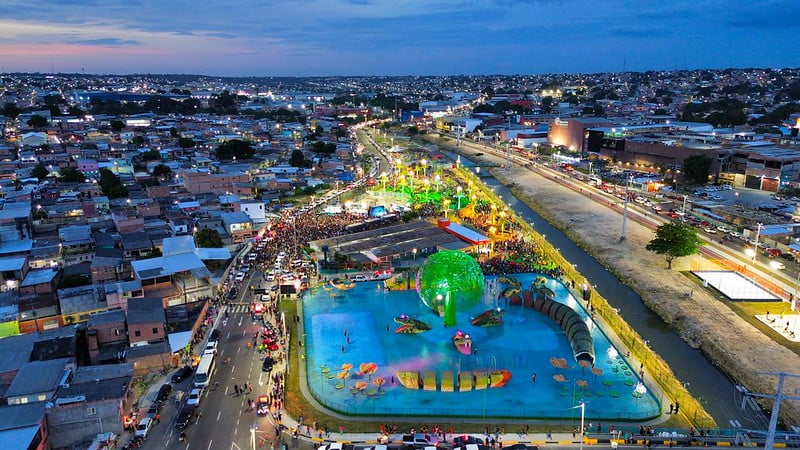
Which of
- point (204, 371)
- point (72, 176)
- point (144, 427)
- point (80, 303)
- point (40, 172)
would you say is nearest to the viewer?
point (144, 427)

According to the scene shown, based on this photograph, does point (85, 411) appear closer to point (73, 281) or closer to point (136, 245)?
point (73, 281)

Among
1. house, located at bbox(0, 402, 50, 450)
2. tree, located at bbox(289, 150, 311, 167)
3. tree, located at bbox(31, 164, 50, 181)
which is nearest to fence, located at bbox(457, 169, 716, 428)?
house, located at bbox(0, 402, 50, 450)

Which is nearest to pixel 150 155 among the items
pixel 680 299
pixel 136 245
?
pixel 136 245

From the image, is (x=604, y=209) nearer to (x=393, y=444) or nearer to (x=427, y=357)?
(x=427, y=357)

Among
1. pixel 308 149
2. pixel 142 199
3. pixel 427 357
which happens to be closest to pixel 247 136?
pixel 308 149

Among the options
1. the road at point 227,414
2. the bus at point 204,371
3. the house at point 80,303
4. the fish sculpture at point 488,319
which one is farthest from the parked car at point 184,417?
the fish sculpture at point 488,319

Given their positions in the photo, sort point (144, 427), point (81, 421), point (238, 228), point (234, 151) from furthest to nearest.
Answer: point (234, 151), point (238, 228), point (144, 427), point (81, 421)
